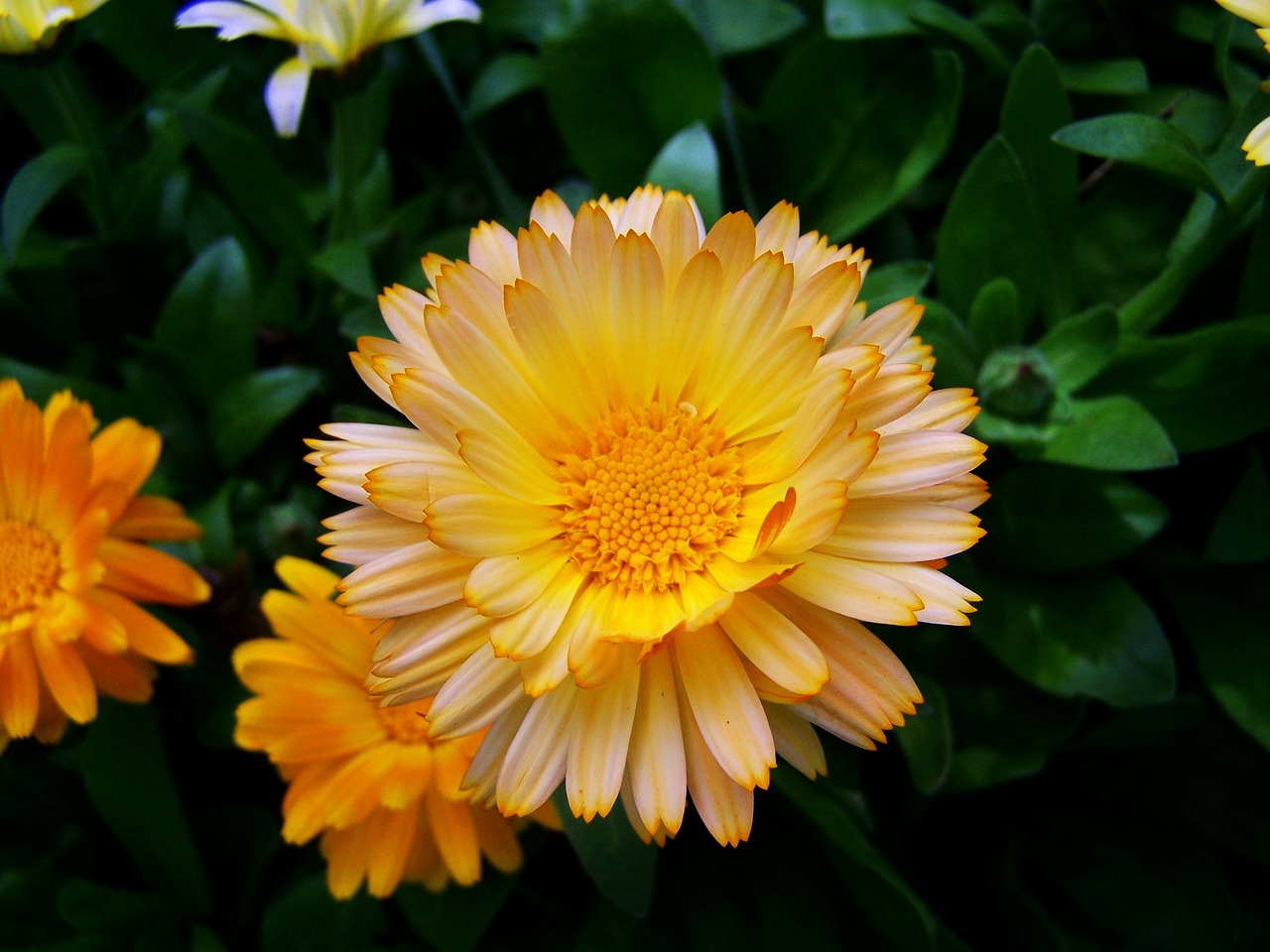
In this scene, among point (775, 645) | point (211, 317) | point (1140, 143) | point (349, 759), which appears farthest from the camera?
point (211, 317)

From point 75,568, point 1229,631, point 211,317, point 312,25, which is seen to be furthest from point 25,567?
point 1229,631

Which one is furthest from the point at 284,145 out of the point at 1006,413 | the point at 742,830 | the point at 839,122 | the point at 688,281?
the point at 742,830

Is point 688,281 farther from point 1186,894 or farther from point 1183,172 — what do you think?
point 1186,894

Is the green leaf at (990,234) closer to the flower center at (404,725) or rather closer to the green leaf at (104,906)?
the flower center at (404,725)

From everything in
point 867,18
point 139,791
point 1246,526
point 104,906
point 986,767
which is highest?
point 867,18

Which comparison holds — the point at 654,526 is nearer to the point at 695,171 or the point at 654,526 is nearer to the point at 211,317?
the point at 695,171

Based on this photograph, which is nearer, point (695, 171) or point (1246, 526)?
point (1246, 526)
